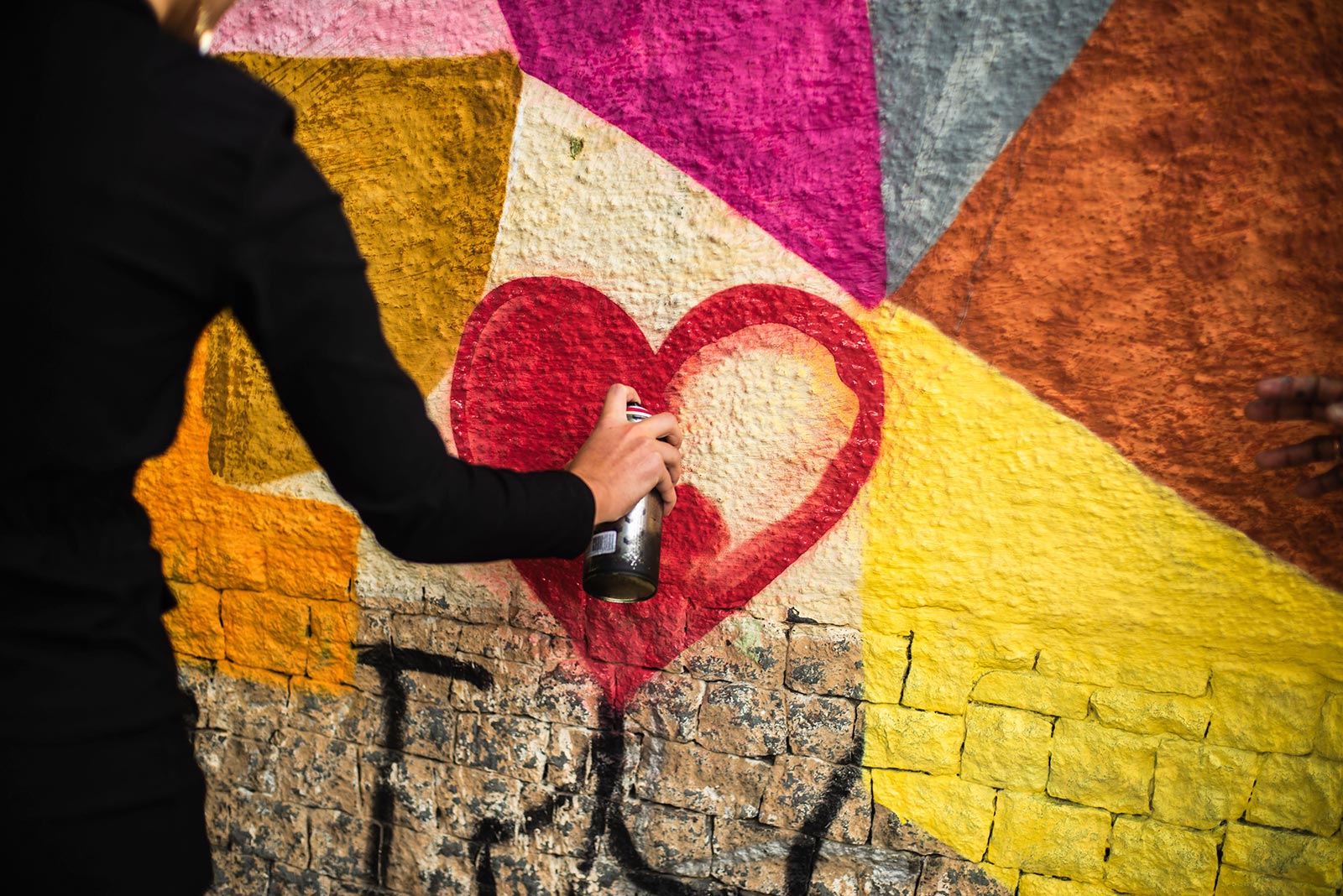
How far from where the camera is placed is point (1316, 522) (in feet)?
5.03

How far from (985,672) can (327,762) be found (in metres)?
1.71

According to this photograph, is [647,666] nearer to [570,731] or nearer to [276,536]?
[570,731]

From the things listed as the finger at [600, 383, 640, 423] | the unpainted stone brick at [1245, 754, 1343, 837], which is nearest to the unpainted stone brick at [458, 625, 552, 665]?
the finger at [600, 383, 640, 423]

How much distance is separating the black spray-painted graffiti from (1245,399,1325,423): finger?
1041mm

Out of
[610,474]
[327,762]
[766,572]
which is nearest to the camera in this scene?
[610,474]

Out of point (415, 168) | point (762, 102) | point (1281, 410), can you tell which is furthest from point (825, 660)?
point (415, 168)

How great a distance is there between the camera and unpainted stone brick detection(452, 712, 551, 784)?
77.5 inches

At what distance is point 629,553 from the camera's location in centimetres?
153

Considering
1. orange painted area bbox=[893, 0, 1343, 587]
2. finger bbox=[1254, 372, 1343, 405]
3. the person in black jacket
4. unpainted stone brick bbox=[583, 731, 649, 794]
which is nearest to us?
the person in black jacket

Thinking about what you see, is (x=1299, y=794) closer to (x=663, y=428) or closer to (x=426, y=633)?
(x=663, y=428)

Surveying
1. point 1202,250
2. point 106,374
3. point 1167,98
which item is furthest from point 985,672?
point 106,374

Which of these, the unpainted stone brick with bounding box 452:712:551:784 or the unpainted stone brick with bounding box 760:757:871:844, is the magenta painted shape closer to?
the unpainted stone brick with bounding box 760:757:871:844

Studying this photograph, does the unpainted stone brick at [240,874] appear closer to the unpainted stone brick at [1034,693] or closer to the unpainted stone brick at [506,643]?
the unpainted stone brick at [506,643]

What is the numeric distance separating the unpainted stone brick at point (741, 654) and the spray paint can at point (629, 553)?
0.32m
